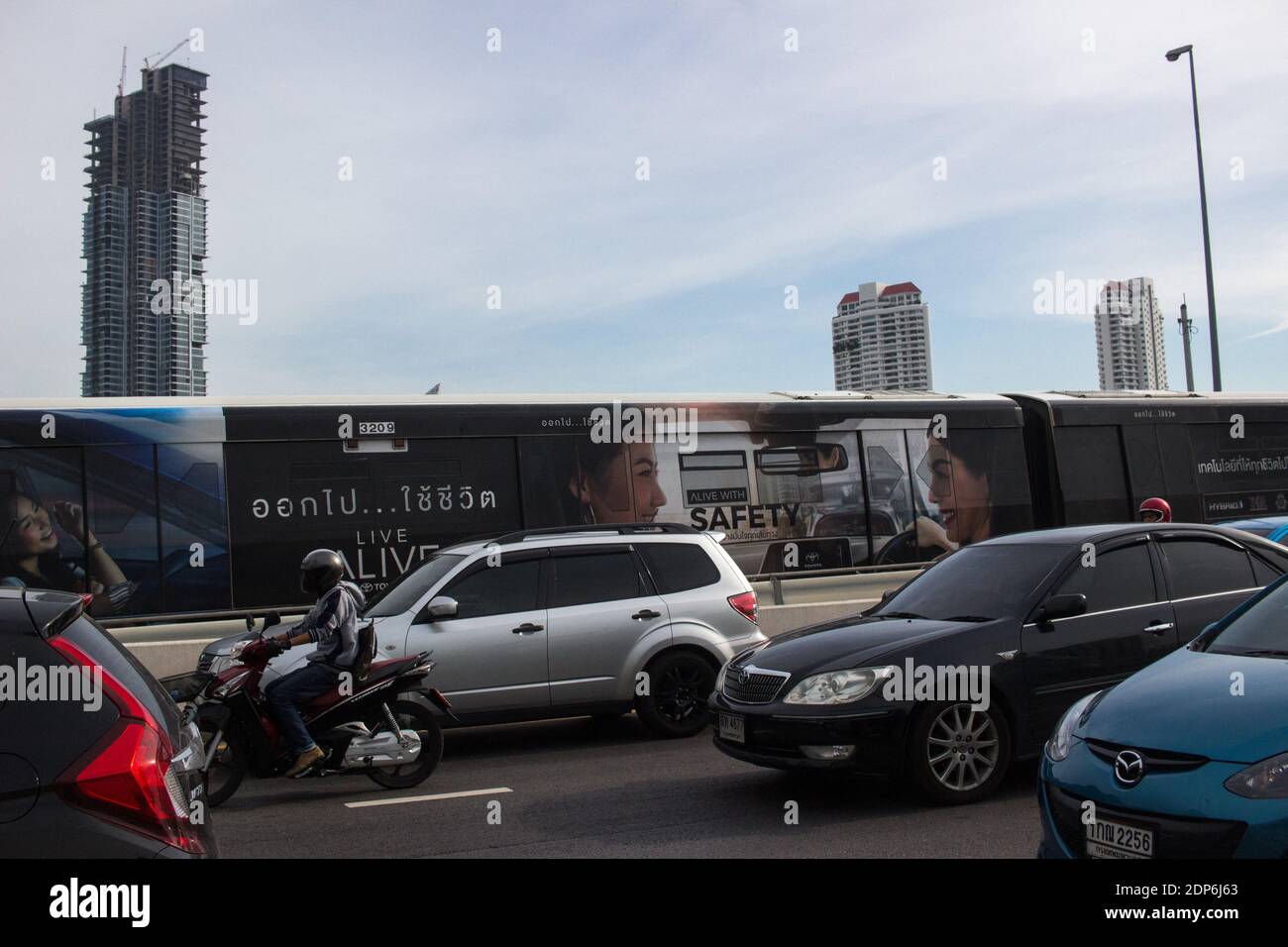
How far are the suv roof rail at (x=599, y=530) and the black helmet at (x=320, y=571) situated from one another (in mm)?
2144

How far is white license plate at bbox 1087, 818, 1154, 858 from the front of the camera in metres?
4.12

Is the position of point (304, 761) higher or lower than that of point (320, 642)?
lower

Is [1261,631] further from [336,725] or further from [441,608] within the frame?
[441,608]

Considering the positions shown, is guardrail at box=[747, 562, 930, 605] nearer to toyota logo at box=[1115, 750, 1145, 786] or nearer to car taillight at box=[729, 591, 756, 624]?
car taillight at box=[729, 591, 756, 624]

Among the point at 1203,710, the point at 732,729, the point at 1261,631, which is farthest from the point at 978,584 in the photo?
the point at 1203,710

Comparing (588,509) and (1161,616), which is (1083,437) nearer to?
(588,509)

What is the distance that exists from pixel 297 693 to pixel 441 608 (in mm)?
1593

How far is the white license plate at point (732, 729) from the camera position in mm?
7195

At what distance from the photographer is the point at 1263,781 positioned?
3.93m

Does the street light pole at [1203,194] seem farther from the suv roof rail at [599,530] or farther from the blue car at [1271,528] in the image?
the suv roof rail at [599,530]

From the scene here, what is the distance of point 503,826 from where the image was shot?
6918mm

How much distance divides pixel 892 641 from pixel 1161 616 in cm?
182

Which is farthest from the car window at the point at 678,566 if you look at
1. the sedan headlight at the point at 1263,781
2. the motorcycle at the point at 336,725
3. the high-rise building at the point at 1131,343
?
the high-rise building at the point at 1131,343
